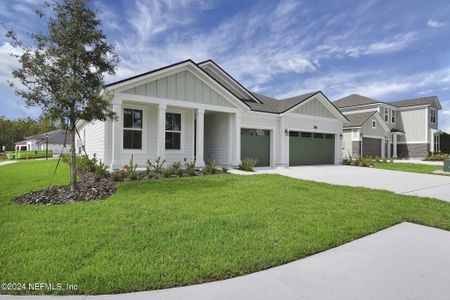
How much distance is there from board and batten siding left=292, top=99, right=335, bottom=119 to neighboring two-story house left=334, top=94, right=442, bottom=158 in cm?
861

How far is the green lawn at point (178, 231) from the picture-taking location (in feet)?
9.68

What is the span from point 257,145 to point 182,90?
18.8 feet

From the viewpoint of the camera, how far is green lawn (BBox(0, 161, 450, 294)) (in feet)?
9.68

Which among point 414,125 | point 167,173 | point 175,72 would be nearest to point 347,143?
point 414,125

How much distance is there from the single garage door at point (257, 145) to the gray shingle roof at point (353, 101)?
18835 millimetres

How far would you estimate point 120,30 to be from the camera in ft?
33.0

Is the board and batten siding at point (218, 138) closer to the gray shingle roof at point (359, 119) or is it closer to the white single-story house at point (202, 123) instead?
the white single-story house at point (202, 123)

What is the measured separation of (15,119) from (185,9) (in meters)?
70.5

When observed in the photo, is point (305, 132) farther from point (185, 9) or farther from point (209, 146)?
point (185, 9)

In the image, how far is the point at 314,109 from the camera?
17.5 metres

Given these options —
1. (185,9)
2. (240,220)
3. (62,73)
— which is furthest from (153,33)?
(240,220)

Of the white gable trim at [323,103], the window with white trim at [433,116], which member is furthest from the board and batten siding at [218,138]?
the window with white trim at [433,116]

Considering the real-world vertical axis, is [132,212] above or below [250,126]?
below

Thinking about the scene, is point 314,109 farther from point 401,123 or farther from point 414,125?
point 401,123
